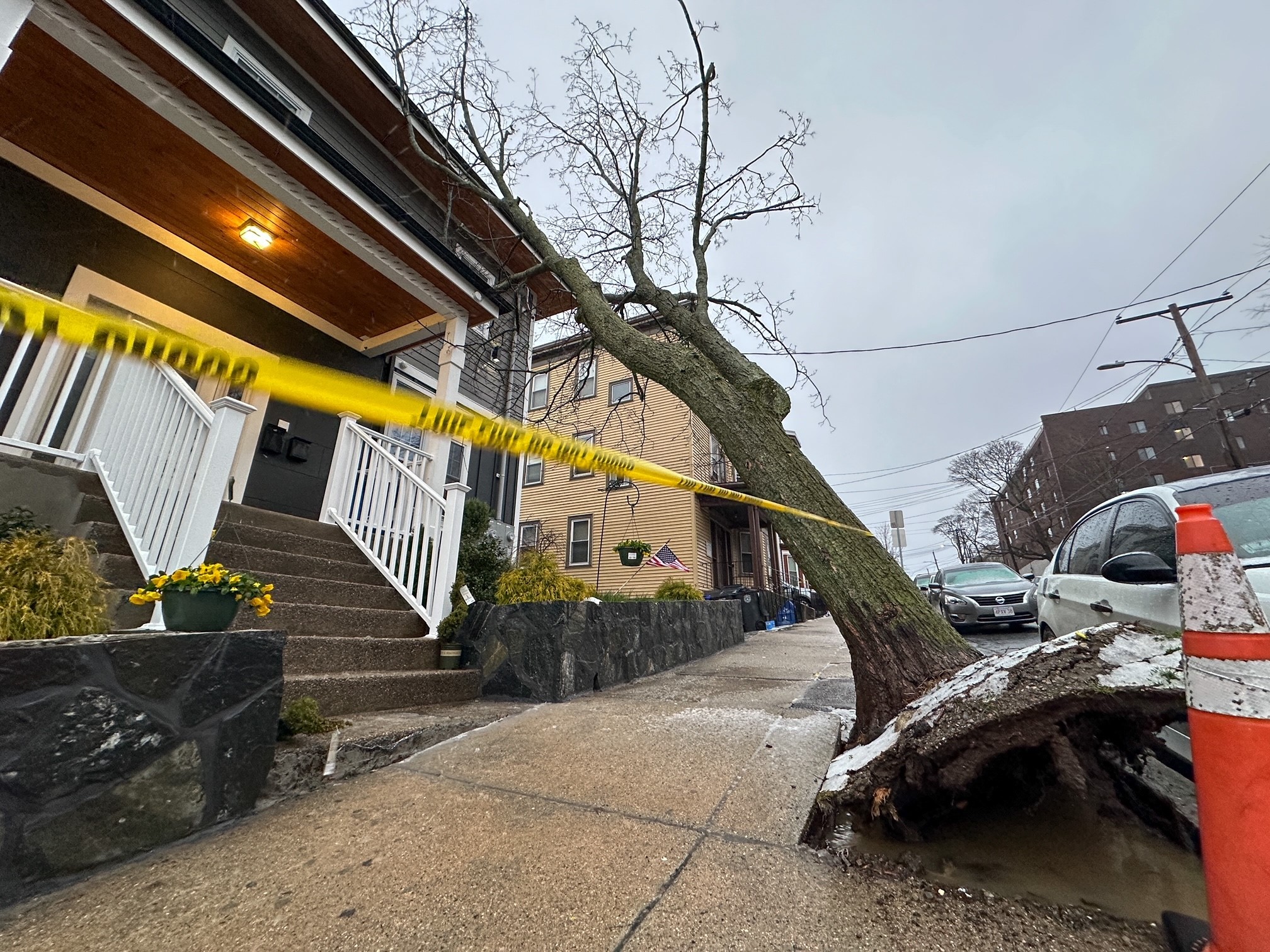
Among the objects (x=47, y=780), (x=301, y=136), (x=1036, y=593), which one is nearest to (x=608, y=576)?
(x=1036, y=593)

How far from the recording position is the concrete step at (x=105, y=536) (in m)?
2.75

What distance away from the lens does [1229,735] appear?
0.85 meters

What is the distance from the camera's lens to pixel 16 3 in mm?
2529

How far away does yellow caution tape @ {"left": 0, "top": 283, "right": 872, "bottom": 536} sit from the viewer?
2.89 ft

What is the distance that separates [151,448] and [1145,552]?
5555 mm

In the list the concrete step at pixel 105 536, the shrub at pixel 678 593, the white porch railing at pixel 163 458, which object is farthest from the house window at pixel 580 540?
the concrete step at pixel 105 536

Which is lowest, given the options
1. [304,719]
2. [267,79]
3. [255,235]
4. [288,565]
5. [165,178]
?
[304,719]

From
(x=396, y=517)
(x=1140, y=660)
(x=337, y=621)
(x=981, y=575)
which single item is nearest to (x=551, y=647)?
(x=337, y=621)

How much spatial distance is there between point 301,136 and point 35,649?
157 inches

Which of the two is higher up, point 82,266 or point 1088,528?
point 82,266

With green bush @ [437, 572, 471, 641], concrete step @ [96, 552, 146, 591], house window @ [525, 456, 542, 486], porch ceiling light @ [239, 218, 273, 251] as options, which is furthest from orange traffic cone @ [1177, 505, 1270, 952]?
house window @ [525, 456, 542, 486]

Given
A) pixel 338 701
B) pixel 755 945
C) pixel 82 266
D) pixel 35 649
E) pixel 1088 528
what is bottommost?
pixel 755 945

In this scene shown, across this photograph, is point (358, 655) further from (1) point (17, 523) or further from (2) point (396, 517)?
(1) point (17, 523)

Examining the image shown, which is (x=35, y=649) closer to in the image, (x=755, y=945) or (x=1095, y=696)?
(x=755, y=945)
